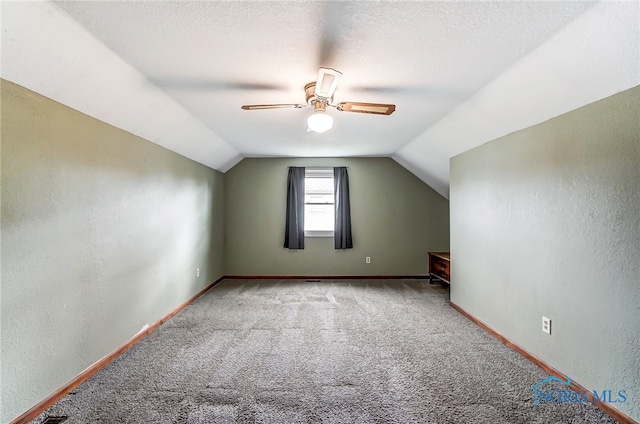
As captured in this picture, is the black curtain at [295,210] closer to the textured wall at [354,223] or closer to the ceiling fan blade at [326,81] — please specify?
the textured wall at [354,223]

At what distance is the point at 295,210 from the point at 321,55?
3389 mm

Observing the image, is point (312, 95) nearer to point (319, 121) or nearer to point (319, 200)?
point (319, 121)

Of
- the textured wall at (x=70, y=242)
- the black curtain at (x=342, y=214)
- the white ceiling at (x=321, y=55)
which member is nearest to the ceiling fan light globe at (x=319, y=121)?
the white ceiling at (x=321, y=55)

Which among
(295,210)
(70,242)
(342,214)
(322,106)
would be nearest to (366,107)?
(322,106)

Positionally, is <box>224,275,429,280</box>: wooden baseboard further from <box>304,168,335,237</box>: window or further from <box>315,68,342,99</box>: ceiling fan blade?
<box>315,68,342,99</box>: ceiling fan blade

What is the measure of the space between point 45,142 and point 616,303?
370cm

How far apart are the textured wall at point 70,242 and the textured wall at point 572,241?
139 inches

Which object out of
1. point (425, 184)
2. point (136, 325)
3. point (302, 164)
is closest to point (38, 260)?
point (136, 325)

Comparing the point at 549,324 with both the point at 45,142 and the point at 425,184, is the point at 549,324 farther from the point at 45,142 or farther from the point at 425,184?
the point at 45,142

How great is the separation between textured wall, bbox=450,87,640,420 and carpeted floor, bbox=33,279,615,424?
31 cm

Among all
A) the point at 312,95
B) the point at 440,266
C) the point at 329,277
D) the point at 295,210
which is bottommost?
the point at 329,277

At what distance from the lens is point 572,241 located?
189cm

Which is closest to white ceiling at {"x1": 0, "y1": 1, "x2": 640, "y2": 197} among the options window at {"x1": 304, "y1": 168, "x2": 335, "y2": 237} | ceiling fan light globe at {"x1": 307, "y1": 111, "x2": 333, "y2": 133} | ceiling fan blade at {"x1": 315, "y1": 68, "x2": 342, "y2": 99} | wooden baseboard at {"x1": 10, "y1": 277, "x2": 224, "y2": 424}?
ceiling fan blade at {"x1": 315, "y1": 68, "x2": 342, "y2": 99}

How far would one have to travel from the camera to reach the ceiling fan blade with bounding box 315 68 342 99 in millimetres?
1606
